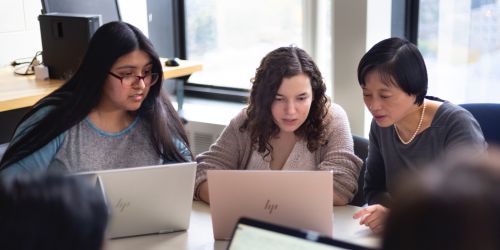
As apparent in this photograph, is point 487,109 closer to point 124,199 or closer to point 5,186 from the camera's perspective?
point 124,199

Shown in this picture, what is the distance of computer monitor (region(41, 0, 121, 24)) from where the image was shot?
3020 millimetres

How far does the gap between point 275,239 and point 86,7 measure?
2.16m

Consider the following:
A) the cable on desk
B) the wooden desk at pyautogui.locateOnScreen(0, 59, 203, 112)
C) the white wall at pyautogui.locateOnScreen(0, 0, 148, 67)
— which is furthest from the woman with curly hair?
the white wall at pyautogui.locateOnScreen(0, 0, 148, 67)

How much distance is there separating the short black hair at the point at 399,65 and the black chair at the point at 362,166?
0.31m

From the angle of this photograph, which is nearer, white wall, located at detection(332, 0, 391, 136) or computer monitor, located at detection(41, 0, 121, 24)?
white wall, located at detection(332, 0, 391, 136)

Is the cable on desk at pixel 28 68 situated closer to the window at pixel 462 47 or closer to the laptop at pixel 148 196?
the laptop at pixel 148 196

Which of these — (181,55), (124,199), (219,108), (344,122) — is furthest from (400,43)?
(181,55)

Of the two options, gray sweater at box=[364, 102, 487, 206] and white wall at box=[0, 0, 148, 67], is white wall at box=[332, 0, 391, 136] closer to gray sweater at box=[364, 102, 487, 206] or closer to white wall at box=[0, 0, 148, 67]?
gray sweater at box=[364, 102, 487, 206]

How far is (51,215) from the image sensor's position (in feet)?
2.37

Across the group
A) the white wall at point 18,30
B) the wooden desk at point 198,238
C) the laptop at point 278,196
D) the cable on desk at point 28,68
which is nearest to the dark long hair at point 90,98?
the wooden desk at point 198,238

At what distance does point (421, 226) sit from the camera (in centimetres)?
59

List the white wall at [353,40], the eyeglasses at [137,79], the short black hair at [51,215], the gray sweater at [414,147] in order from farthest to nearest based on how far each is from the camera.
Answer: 1. the white wall at [353,40]
2. the eyeglasses at [137,79]
3. the gray sweater at [414,147]
4. the short black hair at [51,215]

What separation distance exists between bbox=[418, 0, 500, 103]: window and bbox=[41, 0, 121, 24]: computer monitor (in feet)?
4.84

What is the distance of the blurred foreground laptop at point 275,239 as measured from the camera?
1.24 m
